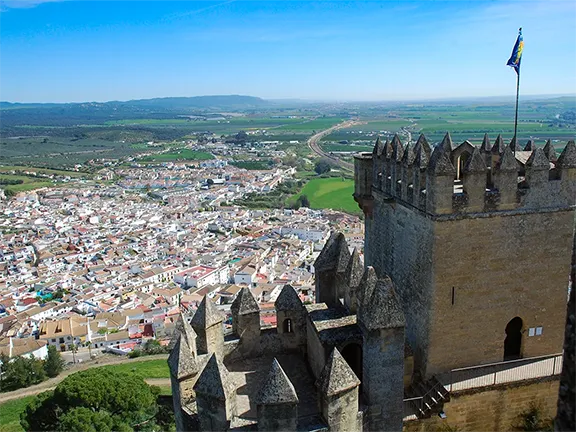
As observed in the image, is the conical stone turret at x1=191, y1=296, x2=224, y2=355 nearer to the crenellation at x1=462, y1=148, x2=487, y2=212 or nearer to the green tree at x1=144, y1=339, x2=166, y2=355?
the crenellation at x1=462, y1=148, x2=487, y2=212

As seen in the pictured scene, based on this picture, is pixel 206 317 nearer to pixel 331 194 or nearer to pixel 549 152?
pixel 549 152

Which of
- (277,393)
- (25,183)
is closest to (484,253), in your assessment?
(277,393)

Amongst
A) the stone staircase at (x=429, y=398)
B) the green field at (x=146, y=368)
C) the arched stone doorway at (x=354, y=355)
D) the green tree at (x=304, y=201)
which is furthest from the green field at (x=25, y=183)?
the stone staircase at (x=429, y=398)

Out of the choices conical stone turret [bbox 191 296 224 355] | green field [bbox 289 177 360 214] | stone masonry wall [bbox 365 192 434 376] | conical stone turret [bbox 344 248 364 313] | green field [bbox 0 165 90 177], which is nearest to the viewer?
stone masonry wall [bbox 365 192 434 376]

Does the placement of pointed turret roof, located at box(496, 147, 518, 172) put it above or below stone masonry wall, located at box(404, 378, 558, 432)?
above

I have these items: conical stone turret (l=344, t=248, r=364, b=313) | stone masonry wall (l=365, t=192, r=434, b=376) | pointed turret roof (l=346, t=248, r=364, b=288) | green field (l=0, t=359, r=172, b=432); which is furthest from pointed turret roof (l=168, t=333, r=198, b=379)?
green field (l=0, t=359, r=172, b=432)

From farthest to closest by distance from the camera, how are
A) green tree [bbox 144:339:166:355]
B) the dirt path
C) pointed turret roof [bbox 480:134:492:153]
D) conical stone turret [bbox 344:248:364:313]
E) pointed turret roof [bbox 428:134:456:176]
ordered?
green tree [bbox 144:339:166:355] → the dirt path → pointed turret roof [bbox 480:134:492:153] → conical stone turret [bbox 344:248:364:313] → pointed turret roof [bbox 428:134:456:176]

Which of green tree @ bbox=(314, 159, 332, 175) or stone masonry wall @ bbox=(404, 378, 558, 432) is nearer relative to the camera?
stone masonry wall @ bbox=(404, 378, 558, 432)
